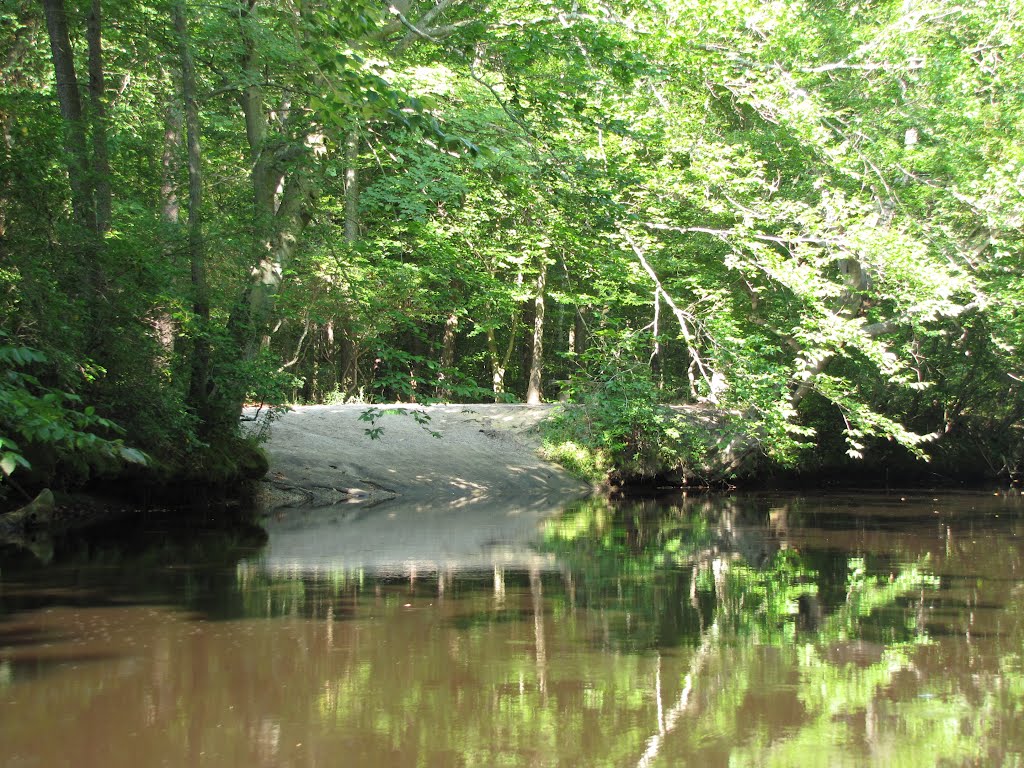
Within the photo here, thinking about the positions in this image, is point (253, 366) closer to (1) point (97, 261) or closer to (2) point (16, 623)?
(1) point (97, 261)

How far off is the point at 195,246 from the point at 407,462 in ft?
21.8

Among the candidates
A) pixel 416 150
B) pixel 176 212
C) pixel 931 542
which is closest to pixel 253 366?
pixel 416 150

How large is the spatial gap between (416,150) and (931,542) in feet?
26.1

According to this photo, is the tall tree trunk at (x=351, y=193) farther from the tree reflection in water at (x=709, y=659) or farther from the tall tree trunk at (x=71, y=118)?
the tree reflection in water at (x=709, y=659)

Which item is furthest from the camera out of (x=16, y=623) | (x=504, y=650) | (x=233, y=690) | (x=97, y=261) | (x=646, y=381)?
(x=646, y=381)

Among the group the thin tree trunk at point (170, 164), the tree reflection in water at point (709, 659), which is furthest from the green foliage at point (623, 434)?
the thin tree trunk at point (170, 164)

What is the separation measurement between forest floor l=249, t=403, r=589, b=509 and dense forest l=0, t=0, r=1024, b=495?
1494mm

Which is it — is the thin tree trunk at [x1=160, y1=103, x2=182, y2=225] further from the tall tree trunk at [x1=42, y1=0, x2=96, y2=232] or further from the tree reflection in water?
the tree reflection in water

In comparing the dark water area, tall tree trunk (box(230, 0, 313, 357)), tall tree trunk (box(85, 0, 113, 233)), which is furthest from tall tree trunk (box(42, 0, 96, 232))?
the dark water area

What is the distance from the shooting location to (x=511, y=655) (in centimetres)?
530

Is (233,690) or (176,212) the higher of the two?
(176,212)

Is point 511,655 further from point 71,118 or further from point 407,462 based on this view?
point 407,462

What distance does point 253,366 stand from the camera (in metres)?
13.3

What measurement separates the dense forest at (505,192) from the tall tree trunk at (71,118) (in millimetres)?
40
